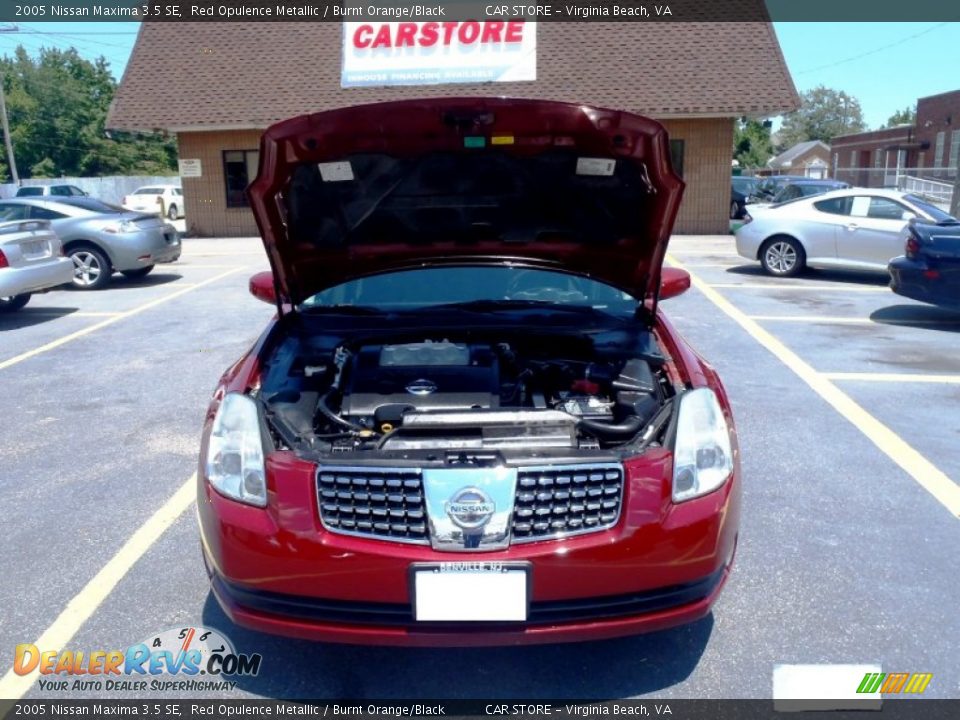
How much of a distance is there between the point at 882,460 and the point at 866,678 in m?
2.25

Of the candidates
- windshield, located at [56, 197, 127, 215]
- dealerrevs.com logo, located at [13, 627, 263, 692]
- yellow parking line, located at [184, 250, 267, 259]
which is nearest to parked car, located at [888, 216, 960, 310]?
dealerrevs.com logo, located at [13, 627, 263, 692]

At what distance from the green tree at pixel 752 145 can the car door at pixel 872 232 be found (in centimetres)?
4634

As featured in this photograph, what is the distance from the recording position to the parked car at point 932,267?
26.9ft

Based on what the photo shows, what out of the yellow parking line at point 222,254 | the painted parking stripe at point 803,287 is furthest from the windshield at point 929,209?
the yellow parking line at point 222,254

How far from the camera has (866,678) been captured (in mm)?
2789

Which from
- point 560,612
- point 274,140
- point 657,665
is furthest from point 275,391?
point 657,665

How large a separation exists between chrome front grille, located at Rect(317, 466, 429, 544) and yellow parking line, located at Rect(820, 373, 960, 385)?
4.93 meters

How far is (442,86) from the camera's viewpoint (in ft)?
64.4

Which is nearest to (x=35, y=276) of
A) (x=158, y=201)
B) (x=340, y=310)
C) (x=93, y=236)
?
(x=93, y=236)

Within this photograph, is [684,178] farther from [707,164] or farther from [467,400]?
[467,400]

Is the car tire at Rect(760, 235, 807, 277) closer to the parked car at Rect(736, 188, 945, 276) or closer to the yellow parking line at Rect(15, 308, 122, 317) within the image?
the parked car at Rect(736, 188, 945, 276)

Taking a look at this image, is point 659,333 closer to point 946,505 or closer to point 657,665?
point 657,665

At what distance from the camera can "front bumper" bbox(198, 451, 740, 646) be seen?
2484mm

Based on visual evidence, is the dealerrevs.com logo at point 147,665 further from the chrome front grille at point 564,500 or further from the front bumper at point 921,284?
the front bumper at point 921,284
